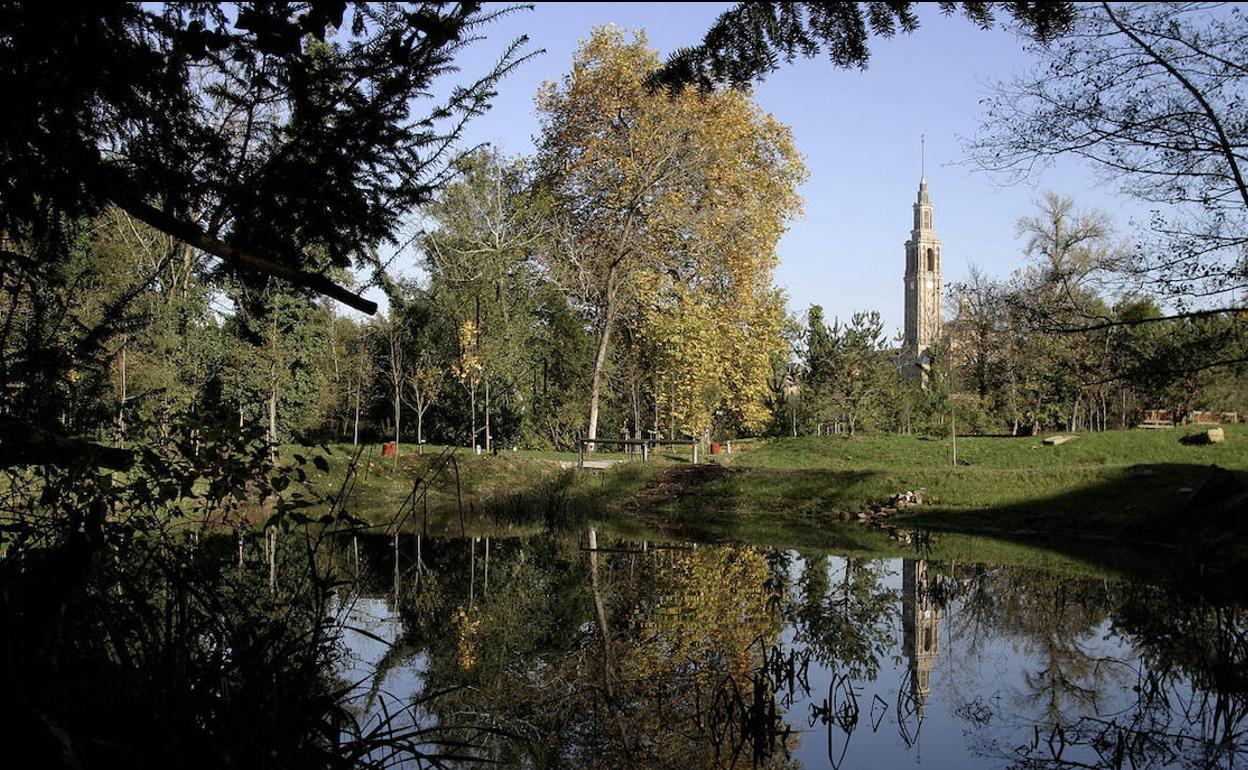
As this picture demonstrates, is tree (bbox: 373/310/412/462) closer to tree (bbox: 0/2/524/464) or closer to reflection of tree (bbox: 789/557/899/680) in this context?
reflection of tree (bbox: 789/557/899/680)

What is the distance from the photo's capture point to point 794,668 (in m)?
7.14

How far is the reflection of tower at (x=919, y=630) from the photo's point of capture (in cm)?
727

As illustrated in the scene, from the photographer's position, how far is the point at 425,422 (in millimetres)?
36125

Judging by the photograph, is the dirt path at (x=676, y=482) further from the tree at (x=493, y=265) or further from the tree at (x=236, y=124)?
the tree at (x=236, y=124)

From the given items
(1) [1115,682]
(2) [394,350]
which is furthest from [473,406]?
(1) [1115,682]

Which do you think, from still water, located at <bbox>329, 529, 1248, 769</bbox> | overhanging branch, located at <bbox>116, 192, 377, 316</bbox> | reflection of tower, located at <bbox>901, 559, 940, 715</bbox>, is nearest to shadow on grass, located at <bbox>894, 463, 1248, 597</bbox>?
still water, located at <bbox>329, 529, 1248, 769</bbox>

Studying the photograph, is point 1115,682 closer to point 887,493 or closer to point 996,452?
point 887,493

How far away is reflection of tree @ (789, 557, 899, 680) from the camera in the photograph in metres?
7.80

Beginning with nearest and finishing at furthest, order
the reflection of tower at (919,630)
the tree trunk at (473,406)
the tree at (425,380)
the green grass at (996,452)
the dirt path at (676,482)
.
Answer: the reflection of tower at (919,630) < the green grass at (996,452) < the dirt path at (676,482) < the tree trunk at (473,406) < the tree at (425,380)

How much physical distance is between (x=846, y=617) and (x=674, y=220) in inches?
761

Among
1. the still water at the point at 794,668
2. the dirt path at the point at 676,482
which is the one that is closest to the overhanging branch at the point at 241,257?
the still water at the point at 794,668

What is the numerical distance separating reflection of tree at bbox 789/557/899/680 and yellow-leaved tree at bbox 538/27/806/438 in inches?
594

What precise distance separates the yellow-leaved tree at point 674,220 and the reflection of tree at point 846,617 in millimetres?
15084

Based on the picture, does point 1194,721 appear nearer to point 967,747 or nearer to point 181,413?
point 967,747
